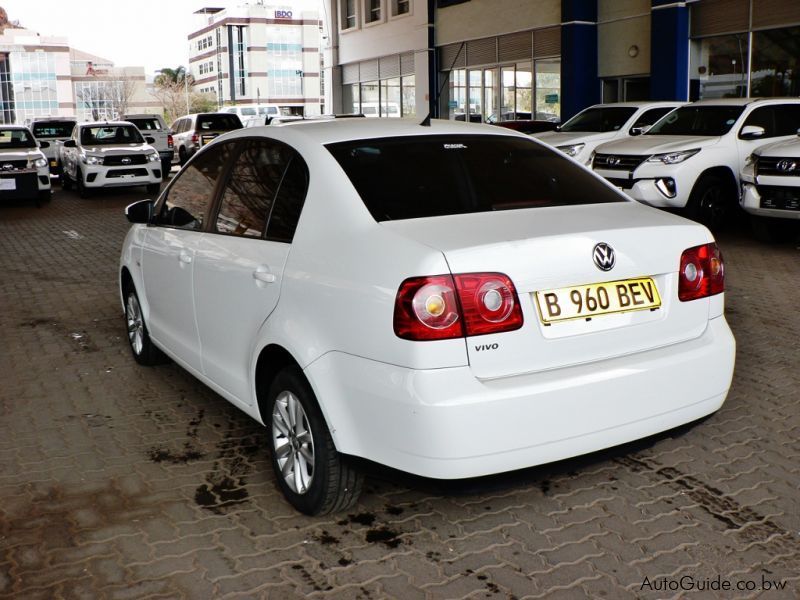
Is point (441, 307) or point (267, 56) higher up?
point (267, 56)

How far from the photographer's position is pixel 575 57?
24.1 meters

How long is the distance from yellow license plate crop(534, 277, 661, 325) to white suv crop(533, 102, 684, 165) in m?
11.4

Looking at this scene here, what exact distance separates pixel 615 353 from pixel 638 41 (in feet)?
69.7

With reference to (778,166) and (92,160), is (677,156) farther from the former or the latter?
(92,160)

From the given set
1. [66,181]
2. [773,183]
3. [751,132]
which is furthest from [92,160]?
[773,183]

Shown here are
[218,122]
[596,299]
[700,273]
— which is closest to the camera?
[596,299]

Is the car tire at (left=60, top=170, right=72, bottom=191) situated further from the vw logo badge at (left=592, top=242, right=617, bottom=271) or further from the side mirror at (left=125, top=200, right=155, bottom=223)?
the vw logo badge at (left=592, top=242, right=617, bottom=271)

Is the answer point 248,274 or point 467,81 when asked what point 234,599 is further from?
point 467,81

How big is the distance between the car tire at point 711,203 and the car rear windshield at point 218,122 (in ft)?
62.6

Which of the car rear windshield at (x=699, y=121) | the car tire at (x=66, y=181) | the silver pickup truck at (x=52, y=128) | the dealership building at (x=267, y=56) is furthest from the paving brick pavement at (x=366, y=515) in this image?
the dealership building at (x=267, y=56)

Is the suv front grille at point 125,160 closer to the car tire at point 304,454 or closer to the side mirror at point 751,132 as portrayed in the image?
the side mirror at point 751,132

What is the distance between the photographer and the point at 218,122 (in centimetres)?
2878

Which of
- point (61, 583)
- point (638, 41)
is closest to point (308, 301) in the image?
point (61, 583)

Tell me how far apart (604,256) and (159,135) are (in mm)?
25396
